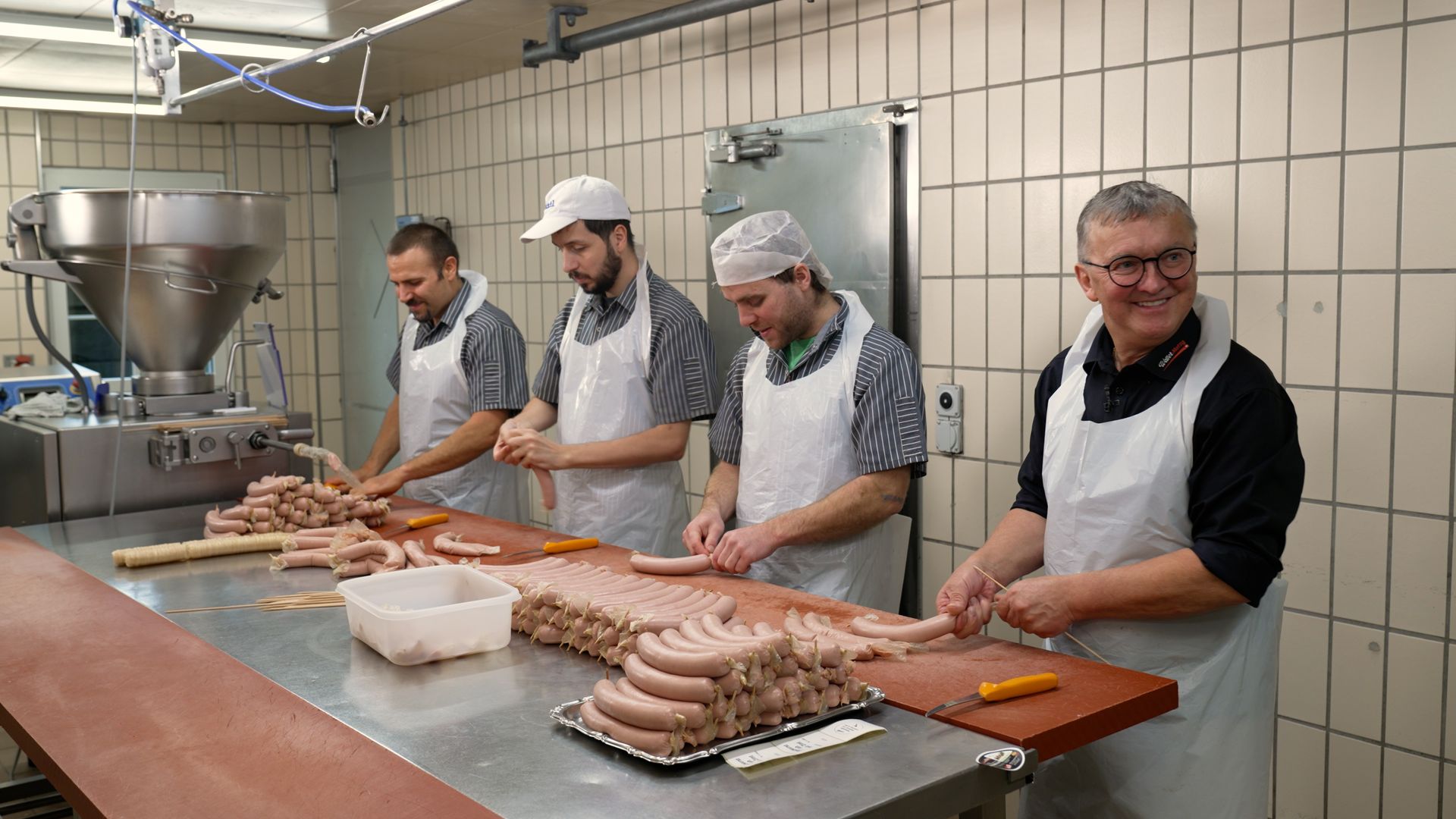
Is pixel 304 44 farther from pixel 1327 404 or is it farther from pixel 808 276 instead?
pixel 1327 404

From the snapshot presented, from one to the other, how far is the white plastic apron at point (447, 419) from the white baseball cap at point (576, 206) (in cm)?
70

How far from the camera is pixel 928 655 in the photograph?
2.09 metres

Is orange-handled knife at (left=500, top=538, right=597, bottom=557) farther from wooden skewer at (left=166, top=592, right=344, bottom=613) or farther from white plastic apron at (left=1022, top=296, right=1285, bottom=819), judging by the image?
white plastic apron at (left=1022, top=296, right=1285, bottom=819)

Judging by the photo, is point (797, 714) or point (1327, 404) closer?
point (797, 714)

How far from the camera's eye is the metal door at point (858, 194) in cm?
388

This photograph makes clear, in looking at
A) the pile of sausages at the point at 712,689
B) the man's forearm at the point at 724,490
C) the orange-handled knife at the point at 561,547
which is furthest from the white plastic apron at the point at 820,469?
the pile of sausages at the point at 712,689

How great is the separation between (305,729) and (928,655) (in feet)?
3.49

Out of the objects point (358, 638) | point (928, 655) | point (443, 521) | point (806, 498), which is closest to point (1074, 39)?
point (806, 498)

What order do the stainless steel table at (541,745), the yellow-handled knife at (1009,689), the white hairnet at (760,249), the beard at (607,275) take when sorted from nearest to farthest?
the stainless steel table at (541,745)
the yellow-handled knife at (1009,689)
the white hairnet at (760,249)
the beard at (607,275)

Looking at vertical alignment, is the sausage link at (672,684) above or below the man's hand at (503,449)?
below

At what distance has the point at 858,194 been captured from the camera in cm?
398

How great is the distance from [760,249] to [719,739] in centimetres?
152

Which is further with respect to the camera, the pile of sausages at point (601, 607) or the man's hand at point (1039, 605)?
the man's hand at point (1039, 605)

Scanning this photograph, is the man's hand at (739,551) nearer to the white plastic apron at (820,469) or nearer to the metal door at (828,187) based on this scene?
the white plastic apron at (820,469)
